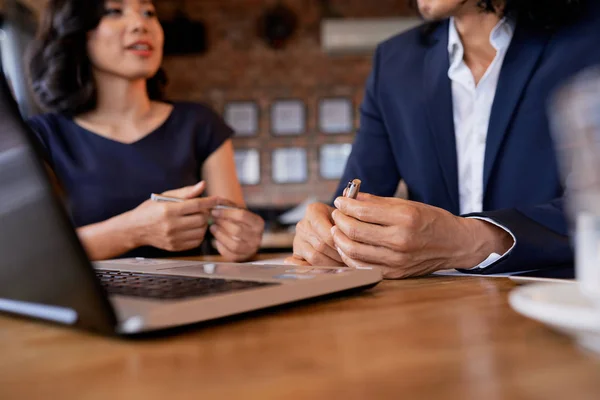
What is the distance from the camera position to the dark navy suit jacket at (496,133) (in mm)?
929

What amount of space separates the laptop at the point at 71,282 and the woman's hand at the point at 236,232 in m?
0.65

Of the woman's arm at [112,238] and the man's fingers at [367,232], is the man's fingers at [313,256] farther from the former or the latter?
the woman's arm at [112,238]

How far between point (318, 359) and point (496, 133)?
3.07 feet

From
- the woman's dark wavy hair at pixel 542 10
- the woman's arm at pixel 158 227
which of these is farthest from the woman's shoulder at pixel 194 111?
the woman's dark wavy hair at pixel 542 10

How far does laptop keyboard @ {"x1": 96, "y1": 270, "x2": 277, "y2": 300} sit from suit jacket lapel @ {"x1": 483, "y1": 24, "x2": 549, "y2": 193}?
79 centimetres

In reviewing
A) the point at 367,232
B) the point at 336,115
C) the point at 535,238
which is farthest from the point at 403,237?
the point at 336,115

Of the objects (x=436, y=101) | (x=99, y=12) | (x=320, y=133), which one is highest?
(x=99, y=12)

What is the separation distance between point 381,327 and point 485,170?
32.6 inches

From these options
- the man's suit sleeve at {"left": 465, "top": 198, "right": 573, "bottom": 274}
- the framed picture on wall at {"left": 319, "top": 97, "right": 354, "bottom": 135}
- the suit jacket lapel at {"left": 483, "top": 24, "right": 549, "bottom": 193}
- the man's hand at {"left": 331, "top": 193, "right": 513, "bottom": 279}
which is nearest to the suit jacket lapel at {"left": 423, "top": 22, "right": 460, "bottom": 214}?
the suit jacket lapel at {"left": 483, "top": 24, "right": 549, "bottom": 193}

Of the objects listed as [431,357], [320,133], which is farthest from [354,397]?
[320,133]

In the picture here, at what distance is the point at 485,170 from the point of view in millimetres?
1245

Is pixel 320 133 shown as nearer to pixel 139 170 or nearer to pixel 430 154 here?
pixel 139 170

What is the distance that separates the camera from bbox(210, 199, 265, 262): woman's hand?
1303 millimetres

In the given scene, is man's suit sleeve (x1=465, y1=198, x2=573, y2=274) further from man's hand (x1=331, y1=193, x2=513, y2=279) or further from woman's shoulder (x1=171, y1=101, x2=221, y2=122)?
woman's shoulder (x1=171, y1=101, x2=221, y2=122)
